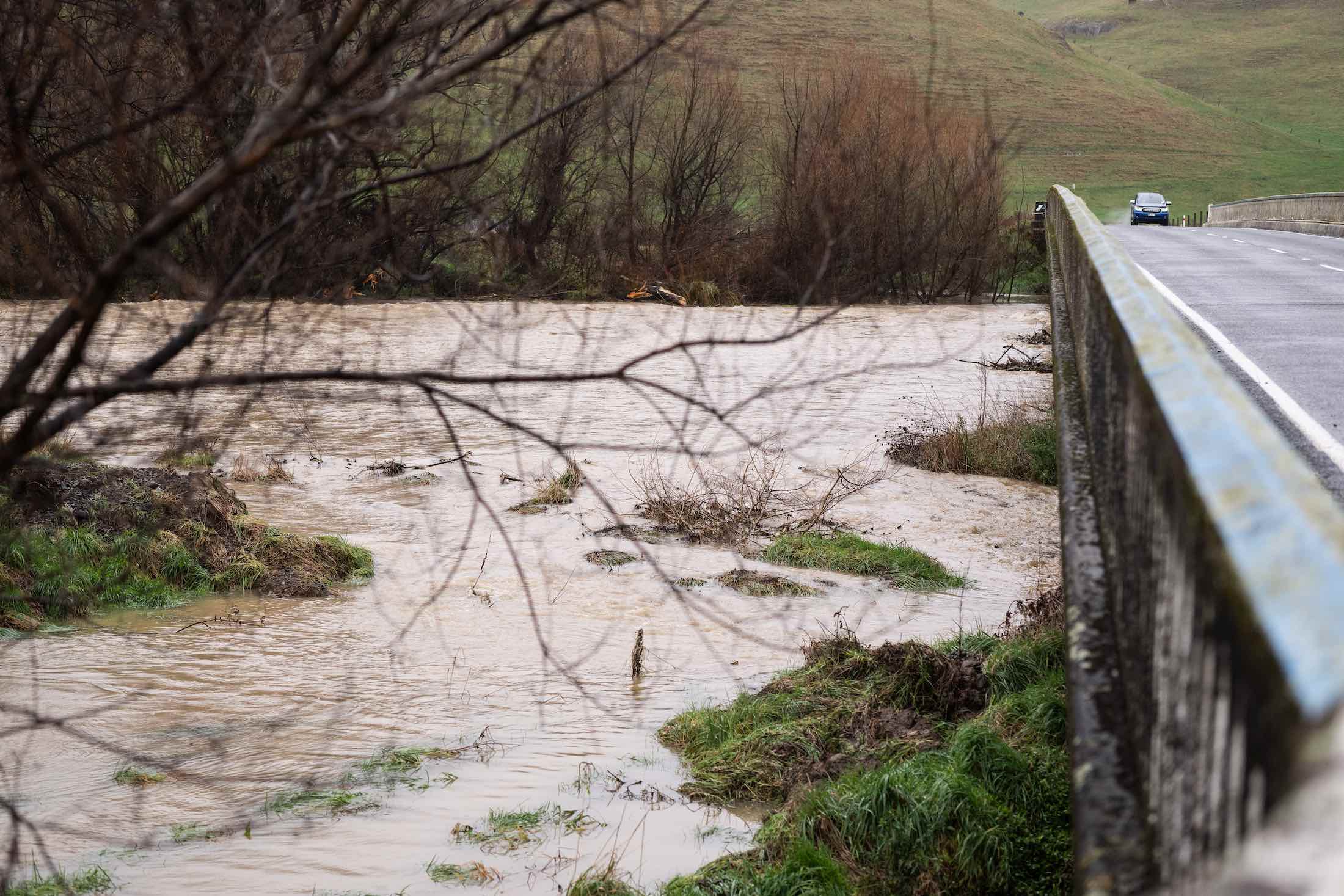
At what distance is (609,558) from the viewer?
1283 centimetres

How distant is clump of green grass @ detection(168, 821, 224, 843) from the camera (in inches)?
274

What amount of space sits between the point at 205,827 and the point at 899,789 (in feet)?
12.5

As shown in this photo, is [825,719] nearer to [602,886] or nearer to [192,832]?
[602,886]

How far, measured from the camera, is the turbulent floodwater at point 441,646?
4.14 meters

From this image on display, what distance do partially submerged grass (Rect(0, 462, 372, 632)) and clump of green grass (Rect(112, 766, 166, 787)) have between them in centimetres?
252


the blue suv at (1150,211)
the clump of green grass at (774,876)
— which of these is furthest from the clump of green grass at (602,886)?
the blue suv at (1150,211)

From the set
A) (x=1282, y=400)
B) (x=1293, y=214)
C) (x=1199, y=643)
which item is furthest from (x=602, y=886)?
(x=1293, y=214)

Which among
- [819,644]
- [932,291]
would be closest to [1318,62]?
[932,291]

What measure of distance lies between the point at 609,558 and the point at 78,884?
6.97 meters

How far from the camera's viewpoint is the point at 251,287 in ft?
12.4

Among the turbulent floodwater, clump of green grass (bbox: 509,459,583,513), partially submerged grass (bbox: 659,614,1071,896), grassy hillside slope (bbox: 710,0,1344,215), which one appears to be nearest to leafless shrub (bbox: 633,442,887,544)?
the turbulent floodwater

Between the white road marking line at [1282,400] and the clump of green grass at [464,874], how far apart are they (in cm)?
513

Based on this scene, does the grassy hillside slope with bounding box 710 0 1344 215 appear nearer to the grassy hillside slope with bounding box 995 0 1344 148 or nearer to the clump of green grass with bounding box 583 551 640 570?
the grassy hillside slope with bounding box 995 0 1344 148

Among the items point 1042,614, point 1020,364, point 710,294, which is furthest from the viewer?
point 710,294
